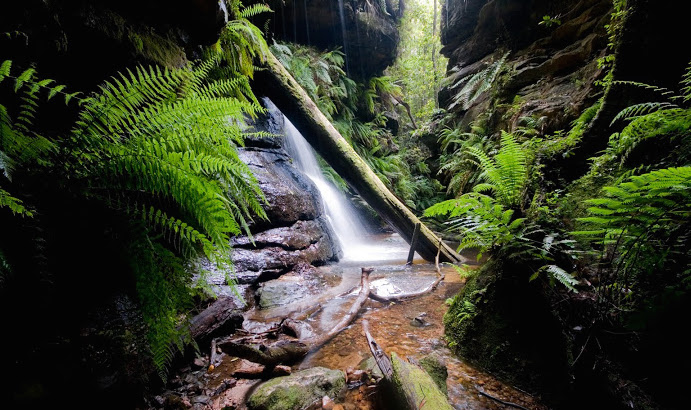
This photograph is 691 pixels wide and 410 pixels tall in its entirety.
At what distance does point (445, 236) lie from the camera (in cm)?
798

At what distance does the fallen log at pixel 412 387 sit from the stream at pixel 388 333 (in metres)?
0.17

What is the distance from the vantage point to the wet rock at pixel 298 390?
1553mm

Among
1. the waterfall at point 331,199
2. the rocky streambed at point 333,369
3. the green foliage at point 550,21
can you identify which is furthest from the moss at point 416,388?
the green foliage at point 550,21

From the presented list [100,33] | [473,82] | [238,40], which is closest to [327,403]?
[100,33]

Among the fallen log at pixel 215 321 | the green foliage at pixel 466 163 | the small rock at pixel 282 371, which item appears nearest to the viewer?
the small rock at pixel 282 371

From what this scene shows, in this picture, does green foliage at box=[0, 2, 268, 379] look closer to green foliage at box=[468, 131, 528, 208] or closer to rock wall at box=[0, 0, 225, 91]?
rock wall at box=[0, 0, 225, 91]

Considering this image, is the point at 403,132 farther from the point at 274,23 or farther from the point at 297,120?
the point at 297,120

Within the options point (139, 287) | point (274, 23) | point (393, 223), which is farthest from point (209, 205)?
point (274, 23)

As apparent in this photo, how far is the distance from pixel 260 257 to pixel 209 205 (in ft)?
8.69

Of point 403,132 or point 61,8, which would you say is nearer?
point 61,8

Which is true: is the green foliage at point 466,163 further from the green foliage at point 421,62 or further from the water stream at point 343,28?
the green foliage at point 421,62

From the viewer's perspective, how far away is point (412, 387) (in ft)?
4.61

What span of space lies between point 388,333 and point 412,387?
1050 millimetres

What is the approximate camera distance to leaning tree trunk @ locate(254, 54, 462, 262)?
4211mm
